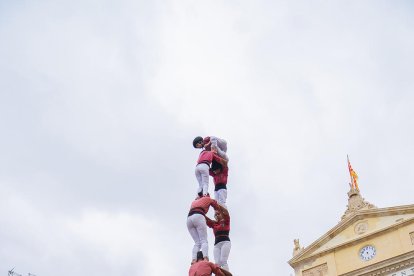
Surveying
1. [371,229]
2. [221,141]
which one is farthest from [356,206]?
[221,141]

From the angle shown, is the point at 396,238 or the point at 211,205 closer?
the point at 211,205

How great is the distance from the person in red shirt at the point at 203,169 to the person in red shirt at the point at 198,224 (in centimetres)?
55

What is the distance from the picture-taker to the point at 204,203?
9570 millimetres

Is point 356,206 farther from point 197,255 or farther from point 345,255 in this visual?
point 197,255

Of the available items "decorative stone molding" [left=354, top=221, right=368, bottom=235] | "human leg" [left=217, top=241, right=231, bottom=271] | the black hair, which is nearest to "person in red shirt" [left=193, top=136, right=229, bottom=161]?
"human leg" [left=217, top=241, right=231, bottom=271]

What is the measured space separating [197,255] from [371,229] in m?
25.0

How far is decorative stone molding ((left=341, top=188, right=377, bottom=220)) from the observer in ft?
108

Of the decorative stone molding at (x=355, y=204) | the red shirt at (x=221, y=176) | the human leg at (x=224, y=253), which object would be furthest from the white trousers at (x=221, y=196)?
the decorative stone molding at (x=355, y=204)

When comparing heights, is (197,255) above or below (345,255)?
below

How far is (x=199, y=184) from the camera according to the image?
10.4 metres

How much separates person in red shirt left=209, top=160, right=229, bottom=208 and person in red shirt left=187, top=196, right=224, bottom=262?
106 cm

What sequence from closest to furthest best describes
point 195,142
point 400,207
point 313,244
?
point 195,142 < point 400,207 < point 313,244

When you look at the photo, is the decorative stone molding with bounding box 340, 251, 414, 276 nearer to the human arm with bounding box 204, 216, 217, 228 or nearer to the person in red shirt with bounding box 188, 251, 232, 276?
the human arm with bounding box 204, 216, 217, 228

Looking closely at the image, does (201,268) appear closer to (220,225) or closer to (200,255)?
(200,255)
